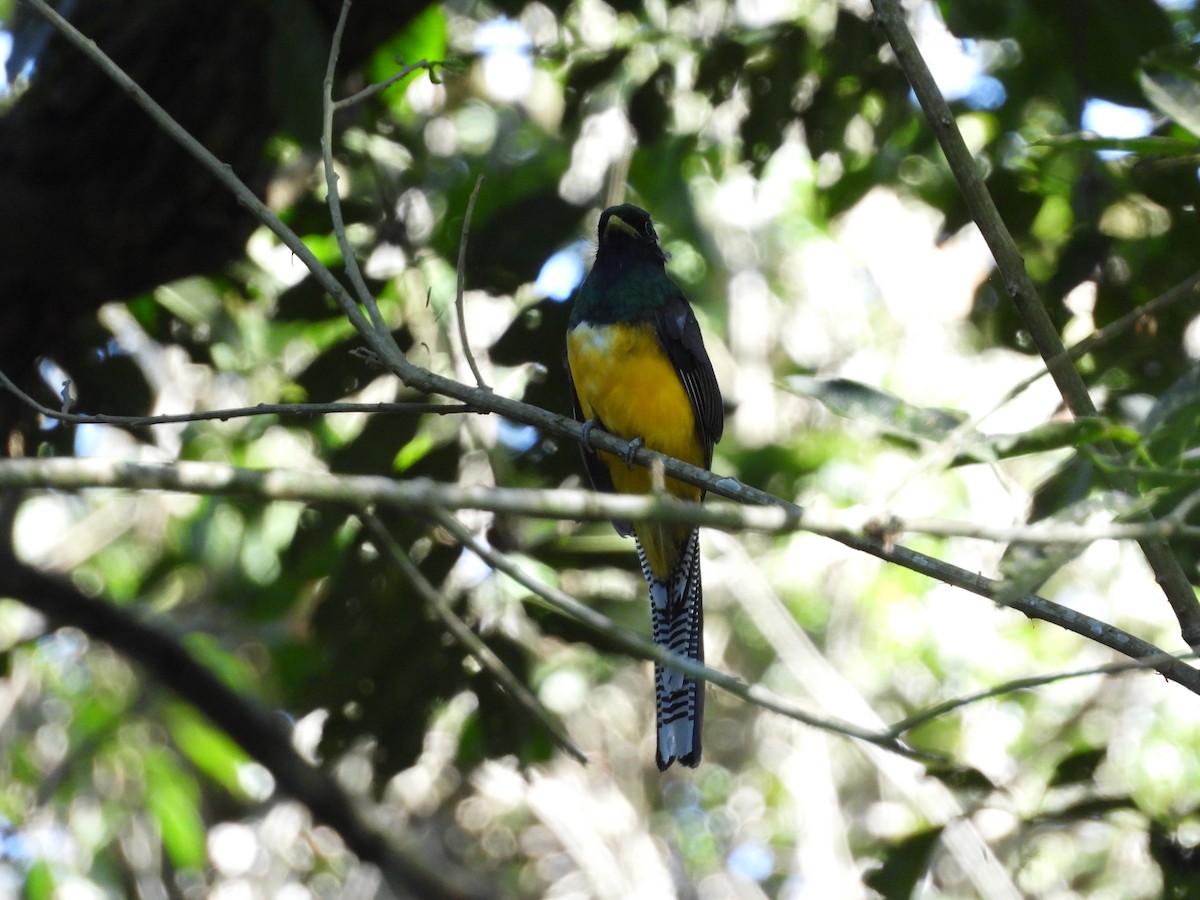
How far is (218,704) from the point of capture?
190 inches

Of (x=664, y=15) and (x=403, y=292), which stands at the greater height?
(x=664, y=15)

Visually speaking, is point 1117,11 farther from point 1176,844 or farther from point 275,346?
point 275,346

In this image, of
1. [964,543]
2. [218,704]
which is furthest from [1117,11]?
[964,543]

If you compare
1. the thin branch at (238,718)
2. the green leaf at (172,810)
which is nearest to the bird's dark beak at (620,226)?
the thin branch at (238,718)

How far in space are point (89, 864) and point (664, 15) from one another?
19.5ft

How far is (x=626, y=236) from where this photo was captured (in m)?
4.84

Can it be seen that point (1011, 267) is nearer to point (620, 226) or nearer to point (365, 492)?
point (365, 492)

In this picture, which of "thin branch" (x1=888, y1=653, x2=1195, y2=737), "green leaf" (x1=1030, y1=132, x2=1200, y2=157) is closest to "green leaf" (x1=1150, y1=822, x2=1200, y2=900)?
"thin branch" (x1=888, y1=653, x2=1195, y2=737)

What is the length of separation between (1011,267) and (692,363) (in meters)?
2.09

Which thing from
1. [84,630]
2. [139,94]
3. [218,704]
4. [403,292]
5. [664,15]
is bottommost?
[218,704]

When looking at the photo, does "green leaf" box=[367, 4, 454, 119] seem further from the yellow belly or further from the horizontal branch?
the horizontal branch

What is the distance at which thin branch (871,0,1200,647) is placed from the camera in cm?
251

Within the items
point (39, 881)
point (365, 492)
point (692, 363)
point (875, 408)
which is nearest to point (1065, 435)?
point (875, 408)

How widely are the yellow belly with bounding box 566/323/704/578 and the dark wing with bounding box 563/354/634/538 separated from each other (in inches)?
1.0
